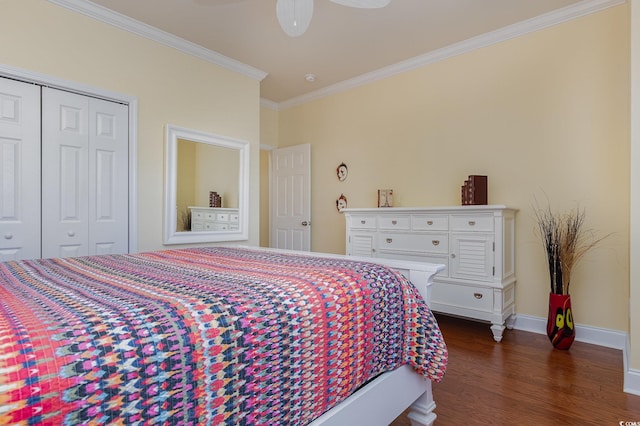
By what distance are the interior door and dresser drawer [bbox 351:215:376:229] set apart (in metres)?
1.20

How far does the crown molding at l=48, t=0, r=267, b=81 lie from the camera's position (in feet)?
9.03

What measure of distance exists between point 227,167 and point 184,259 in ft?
7.17

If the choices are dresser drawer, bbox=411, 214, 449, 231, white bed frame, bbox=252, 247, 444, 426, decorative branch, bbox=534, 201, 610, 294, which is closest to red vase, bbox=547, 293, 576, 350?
decorative branch, bbox=534, 201, 610, 294

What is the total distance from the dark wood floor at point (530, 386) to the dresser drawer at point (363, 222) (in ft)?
4.32

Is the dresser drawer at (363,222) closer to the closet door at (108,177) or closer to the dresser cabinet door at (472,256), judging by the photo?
the dresser cabinet door at (472,256)

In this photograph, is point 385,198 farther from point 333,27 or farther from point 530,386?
point 530,386

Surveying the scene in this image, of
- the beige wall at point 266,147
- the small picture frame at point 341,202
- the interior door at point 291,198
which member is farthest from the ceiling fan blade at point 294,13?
the beige wall at point 266,147

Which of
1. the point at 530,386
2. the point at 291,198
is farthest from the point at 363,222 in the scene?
the point at 530,386

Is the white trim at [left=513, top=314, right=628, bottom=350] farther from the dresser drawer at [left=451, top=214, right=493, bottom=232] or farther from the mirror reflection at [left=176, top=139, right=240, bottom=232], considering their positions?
the mirror reflection at [left=176, top=139, right=240, bottom=232]

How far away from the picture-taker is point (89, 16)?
2812 mm

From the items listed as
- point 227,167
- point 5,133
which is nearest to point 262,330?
point 5,133

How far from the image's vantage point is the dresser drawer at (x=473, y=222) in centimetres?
283

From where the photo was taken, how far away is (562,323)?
2.56 m

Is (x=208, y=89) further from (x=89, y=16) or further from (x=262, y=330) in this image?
(x=262, y=330)
